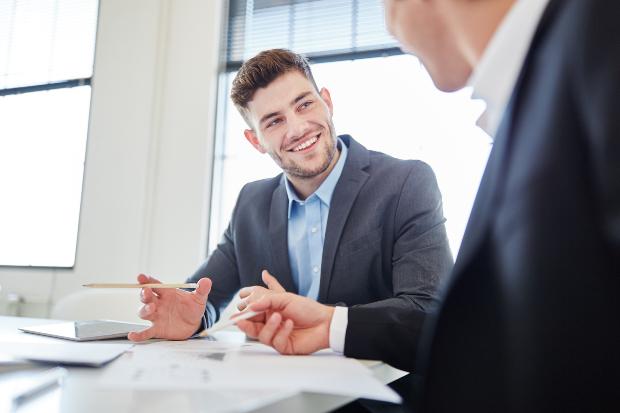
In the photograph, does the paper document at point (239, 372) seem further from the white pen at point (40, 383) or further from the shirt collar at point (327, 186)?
the shirt collar at point (327, 186)

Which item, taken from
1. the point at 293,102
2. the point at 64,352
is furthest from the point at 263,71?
the point at 64,352

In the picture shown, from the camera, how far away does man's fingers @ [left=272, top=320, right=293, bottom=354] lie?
3.24ft

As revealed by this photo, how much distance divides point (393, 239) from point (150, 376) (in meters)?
1.09

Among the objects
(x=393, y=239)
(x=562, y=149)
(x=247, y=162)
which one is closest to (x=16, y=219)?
(x=247, y=162)

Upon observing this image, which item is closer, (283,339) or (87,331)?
(283,339)

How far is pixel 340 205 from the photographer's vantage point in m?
1.69

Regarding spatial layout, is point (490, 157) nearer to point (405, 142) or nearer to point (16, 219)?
point (405, 142)

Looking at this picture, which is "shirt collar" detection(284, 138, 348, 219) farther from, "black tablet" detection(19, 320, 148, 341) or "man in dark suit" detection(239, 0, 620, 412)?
"man in dark suit" detection(239, 0, 620, 412)

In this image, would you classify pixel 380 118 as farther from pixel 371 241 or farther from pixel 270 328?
pixel 270 328

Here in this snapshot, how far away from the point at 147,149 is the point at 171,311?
2.16 m

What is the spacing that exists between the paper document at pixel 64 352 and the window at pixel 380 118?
2088mm

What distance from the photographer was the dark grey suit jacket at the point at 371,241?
4.98 feet

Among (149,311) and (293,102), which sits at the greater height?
(293,102)

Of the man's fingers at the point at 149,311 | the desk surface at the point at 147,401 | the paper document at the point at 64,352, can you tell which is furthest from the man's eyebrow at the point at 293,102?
the desk surface at the point at 147,401
